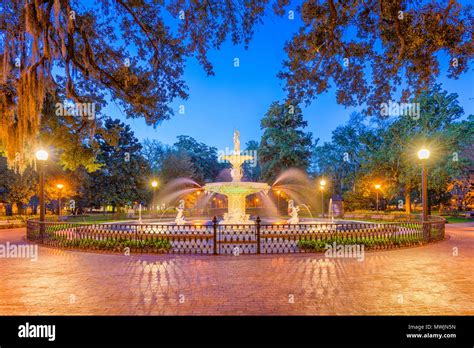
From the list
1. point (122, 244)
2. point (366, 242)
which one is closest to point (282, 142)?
point (366, 242)

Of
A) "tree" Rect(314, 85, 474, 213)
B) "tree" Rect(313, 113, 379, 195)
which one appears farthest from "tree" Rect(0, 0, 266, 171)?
"tree" Rect(313, 113, 379, 195)

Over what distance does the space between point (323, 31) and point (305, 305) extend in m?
7.50

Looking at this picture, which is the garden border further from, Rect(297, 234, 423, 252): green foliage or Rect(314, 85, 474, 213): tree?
Rect(314, 85, 474, 213): tree

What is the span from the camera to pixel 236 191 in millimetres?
17641

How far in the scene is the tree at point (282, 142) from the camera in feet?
131

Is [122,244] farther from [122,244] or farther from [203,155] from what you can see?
[203,155]

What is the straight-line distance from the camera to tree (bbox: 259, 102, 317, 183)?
40.1 m

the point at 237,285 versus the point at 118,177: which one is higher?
the point at 118,177

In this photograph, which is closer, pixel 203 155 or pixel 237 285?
pixel 237 285

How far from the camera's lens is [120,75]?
1072 centimetres

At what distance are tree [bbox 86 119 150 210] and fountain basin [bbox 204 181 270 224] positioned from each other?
22451 mm

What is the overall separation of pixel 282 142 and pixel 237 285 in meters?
34.5

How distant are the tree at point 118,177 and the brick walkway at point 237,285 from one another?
28.8 meters
